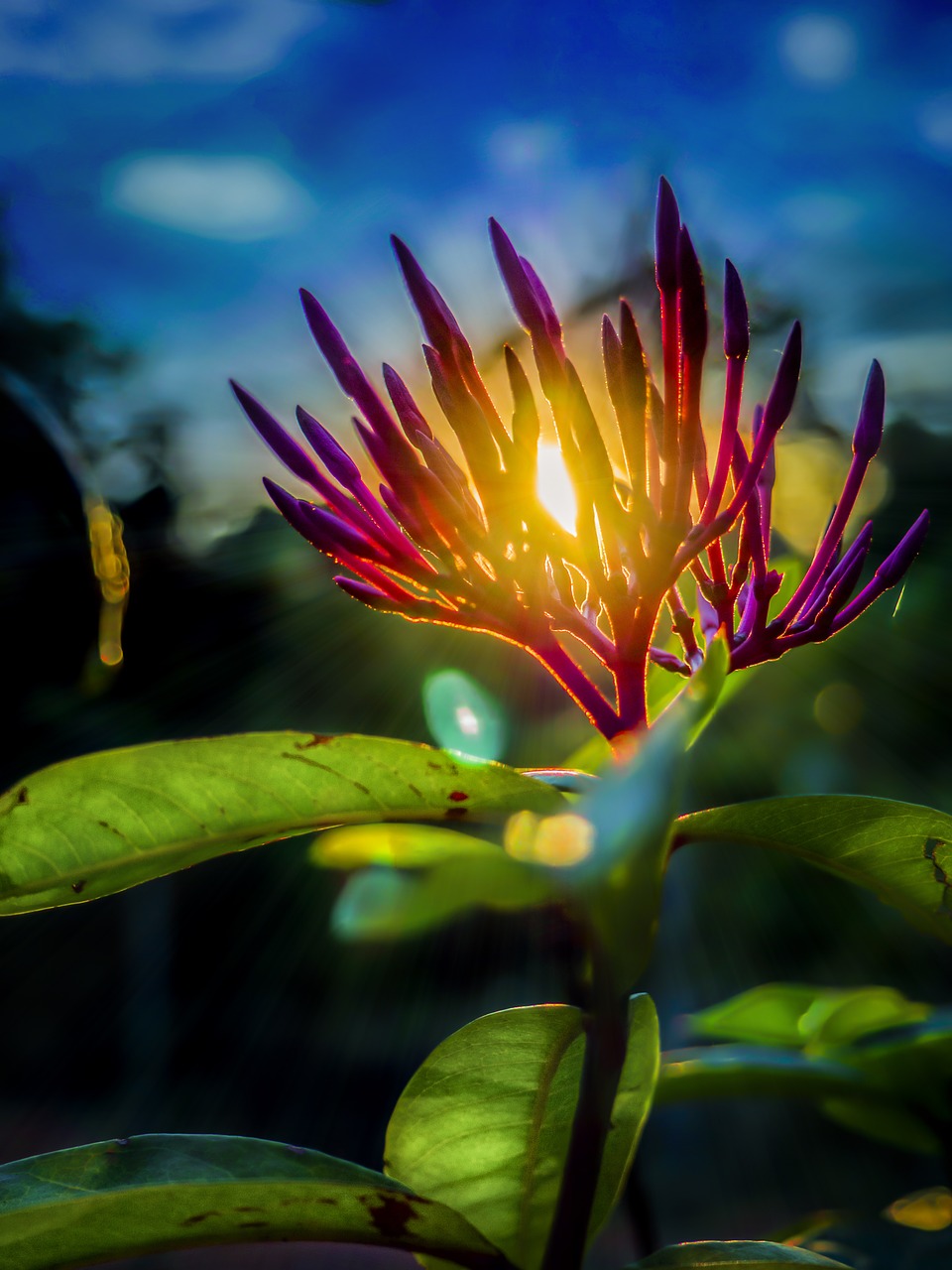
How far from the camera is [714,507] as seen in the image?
1.22 feet

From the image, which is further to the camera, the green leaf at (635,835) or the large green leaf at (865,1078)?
the large green leaf at (865,1078)

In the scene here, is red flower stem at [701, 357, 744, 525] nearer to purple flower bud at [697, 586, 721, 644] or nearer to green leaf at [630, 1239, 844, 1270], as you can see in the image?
purple flower bud at [697, 586, 721, 644]

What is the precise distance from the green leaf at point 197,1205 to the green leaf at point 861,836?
0.65ft

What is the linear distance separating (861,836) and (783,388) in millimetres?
187

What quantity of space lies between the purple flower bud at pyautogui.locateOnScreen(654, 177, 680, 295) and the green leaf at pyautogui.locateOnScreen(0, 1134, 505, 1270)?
0.40m

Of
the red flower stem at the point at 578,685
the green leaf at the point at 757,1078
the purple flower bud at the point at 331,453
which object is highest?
the purple flower bud at the point at 331,453

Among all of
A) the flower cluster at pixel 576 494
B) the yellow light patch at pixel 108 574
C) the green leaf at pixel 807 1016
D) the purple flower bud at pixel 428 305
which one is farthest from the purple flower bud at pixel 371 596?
the green leaf at pixel 807 1016

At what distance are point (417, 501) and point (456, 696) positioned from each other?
294 mm

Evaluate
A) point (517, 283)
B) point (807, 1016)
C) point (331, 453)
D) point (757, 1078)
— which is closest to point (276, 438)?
point (331, 453)

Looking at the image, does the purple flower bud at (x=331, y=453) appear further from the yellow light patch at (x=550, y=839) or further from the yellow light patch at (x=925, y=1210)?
the yellow light patch at (x=925, y=1210)

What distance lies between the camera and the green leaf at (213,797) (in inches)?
12.9

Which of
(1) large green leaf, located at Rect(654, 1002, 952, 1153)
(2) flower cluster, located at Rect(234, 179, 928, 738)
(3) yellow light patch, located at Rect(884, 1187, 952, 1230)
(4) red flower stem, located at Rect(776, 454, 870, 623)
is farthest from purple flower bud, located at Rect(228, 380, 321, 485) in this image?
(3) yellow light patch, located at Rect(884, 1187, 952, 1230)

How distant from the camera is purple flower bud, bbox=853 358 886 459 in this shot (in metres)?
0.44

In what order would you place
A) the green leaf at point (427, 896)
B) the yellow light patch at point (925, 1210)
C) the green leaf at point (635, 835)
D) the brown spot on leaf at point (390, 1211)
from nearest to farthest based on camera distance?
the green leaf at point (635, 835) < the brown spot on leaf at point (390, 1211) < the green leaf at point (427, 896) < the yellow light patch at point (925, 1210)
